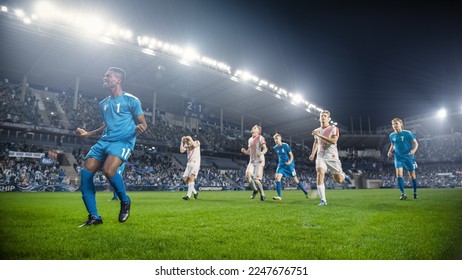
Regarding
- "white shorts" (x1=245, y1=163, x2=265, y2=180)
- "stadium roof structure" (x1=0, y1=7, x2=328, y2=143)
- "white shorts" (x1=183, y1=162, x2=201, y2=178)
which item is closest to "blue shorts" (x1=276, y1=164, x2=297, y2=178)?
"white shorts" (x1=245, y1=163, x2=265, y2=180)

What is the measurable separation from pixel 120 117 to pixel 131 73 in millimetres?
28020

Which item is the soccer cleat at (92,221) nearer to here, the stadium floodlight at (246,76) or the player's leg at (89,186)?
the player's leg at (89,186)

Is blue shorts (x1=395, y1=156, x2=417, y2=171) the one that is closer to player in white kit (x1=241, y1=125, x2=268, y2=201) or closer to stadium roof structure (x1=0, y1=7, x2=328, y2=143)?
player in white kit (x1=241, y1=125, x2=268, y2=201)

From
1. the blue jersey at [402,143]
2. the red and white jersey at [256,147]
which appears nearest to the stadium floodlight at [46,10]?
the red and white jersey at [256,147]

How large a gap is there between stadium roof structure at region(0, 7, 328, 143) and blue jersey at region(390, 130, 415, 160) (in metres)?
22.6

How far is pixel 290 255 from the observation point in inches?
108

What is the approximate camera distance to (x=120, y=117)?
4332 mm

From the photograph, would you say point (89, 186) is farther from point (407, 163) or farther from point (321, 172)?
point (407, 163)

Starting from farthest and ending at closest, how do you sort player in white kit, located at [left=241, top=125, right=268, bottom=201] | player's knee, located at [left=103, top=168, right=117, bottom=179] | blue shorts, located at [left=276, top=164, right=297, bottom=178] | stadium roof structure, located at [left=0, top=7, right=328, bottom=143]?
stadium roof structure, located at [left=0, top=7, right=328, bottom=143], blue shorts, located at [left=276, top=164, right=297, bottom=178], player in white kit, located at [left=241, top=125, right=268, bottom=201], player's knee, located at [left=103, top=168, right=117, bottom=179]

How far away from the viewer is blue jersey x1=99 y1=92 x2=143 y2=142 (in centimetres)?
427

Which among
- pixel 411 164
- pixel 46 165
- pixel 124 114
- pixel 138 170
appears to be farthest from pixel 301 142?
pixel 124 114

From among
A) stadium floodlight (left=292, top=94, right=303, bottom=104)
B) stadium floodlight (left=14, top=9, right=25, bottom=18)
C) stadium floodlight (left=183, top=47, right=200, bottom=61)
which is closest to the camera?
stadium floodlight (left=14, top=9, right=25, bottom=18)

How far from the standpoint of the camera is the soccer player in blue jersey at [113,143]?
4105mm

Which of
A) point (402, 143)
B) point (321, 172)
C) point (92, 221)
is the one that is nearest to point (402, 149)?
point (402, 143)
